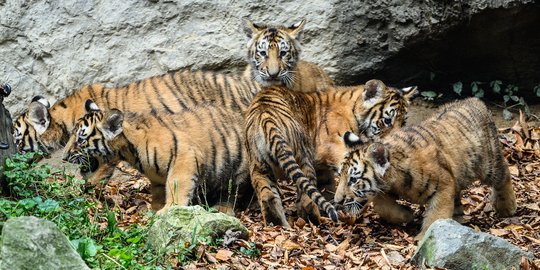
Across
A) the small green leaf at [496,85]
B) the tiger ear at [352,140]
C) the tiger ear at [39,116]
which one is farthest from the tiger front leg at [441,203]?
the tiger ear at [39,116]

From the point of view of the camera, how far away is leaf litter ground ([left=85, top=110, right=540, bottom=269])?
6.10 m

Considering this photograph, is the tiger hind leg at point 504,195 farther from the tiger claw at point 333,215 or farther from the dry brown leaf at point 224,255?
the dry brown leaf at point 224,255

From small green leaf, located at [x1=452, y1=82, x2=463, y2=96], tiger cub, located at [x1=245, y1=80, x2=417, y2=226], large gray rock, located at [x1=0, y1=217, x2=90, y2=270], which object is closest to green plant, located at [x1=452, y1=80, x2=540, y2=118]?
small green leaf, located at [x1=452, y1=82, x2=463, y2=96]

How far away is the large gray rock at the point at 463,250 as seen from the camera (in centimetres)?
592

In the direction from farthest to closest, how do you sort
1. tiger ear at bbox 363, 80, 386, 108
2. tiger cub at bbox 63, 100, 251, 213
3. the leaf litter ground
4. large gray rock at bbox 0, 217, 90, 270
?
tiger ear at bbox 363, 80, 386, 108
tiger cub at bbox 63, 100, 251, 213
the leaf litter ground
large gray rock at bbox 0, 217, 90, 270

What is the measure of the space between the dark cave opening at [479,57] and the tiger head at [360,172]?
113 inches

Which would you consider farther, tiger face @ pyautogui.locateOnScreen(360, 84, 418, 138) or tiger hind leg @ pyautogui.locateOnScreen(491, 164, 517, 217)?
tiger face @ pyautogui.locateOnScreen(360, 84, 418, 138)

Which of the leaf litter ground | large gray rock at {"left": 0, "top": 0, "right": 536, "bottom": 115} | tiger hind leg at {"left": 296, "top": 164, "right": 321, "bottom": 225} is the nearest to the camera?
the leaf litter ground

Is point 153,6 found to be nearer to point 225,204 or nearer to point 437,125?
point 225,204

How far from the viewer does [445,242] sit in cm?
594

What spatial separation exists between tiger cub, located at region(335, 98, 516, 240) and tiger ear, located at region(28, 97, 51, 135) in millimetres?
3020

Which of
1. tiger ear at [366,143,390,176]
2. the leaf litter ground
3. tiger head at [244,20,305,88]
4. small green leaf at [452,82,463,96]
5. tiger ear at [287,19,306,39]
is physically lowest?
the leaf litter ground

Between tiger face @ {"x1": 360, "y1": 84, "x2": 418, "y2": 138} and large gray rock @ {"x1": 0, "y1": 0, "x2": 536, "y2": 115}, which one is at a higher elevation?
large gray rock @ {"x1": 0, "y1": 0, "x2": 536, "y2": 115}

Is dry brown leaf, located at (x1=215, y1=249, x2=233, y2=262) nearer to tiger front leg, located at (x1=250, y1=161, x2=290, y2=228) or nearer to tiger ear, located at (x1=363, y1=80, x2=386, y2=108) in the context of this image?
tiger front leg, located at (x1=250, y1=161, x2=290, y2=228)
